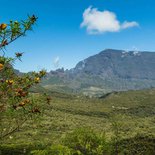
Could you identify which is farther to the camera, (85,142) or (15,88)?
(85,142)

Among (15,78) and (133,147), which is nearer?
(15,78)

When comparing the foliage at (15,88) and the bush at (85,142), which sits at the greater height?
the foliage at (15,88)

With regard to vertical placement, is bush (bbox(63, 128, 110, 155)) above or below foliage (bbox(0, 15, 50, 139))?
below

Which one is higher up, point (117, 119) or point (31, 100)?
point (31, 100)

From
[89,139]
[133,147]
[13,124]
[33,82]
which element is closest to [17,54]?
[33,82]

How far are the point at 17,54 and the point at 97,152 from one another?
8061cm

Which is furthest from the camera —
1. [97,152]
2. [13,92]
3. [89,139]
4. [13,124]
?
[89,139]

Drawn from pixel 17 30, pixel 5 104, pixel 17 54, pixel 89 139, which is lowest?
pixel 89 139

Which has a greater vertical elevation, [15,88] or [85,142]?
[15,88]

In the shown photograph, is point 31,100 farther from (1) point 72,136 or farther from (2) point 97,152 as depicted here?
(1) point 72,136

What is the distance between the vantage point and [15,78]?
1870 cm

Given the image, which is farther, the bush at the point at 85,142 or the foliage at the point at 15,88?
the bush at the point at 85,142

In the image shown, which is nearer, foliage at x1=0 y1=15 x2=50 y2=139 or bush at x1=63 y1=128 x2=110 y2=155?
foliage at x1=0 y1=15 x2=50 y2=139

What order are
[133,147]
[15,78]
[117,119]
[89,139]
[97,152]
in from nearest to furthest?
[15,78]
[97,152]
[89,139]
[117,119]
[133,147]
